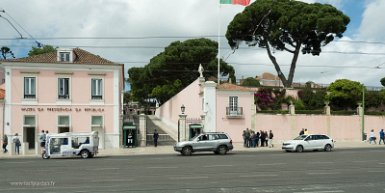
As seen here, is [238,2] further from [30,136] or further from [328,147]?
[30,136]

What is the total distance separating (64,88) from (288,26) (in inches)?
1196

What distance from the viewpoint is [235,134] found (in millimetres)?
44438

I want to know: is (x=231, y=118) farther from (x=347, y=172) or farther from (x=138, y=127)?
(x=347, y=172)

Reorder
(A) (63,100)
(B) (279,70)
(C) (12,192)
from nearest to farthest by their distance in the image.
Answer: (C) (12,192)
(A) (63,100)
(B) (279,70)

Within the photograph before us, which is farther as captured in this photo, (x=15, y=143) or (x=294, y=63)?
(x=294, y=63)

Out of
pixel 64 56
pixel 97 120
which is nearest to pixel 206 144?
pixel 97 120

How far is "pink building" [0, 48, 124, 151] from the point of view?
39000 mm

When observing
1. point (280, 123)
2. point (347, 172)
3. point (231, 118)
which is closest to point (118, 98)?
point (231, 118)

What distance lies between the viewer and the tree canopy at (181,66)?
69.8 metres

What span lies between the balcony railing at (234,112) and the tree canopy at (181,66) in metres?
24.6

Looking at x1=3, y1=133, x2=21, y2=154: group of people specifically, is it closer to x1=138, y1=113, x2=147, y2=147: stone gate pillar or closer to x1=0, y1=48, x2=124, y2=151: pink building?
x1=0, y1=48, x2=124, y2=151: pink building

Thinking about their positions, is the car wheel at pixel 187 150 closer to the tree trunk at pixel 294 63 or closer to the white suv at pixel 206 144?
the white suv at pixel 206 144

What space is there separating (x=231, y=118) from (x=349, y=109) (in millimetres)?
17947

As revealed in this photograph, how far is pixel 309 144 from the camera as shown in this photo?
1372 inches
